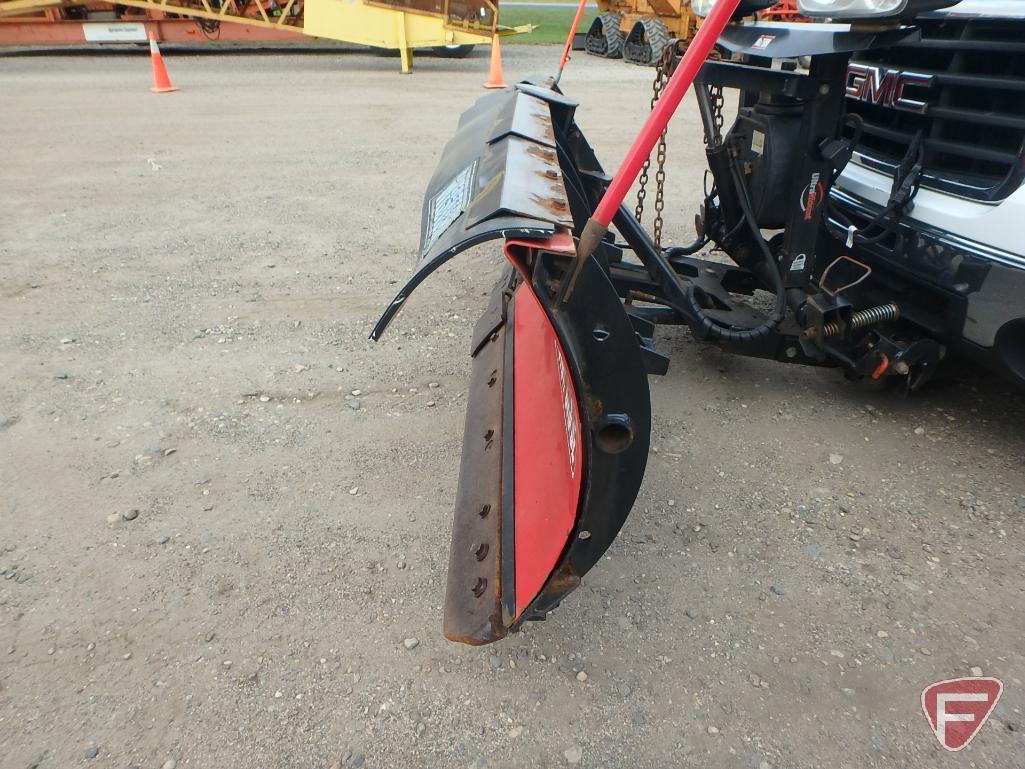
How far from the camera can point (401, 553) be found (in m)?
2.41

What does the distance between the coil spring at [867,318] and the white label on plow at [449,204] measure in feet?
5.09

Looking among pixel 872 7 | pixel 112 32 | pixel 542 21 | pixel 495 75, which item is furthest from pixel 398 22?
pixel 872 7

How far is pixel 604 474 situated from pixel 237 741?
1115 mm

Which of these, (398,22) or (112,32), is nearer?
(398,22)

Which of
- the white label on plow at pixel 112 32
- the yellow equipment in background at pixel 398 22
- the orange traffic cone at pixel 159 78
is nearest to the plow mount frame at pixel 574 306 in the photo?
the orange traffic cone at pixel 159 78

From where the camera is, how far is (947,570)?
7.66ft

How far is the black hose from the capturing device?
3008 mm

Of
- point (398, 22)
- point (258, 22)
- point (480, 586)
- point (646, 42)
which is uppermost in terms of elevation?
point (398, 22)

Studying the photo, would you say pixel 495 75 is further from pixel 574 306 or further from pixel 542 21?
pixel 542 21

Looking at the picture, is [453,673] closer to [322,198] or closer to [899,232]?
[899,232]

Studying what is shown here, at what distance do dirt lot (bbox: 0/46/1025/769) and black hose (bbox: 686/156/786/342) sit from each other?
0.34 metres

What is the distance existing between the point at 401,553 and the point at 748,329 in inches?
66.8

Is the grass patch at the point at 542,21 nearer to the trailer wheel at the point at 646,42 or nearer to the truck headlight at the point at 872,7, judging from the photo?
the trailer wheel at the point at 646,42

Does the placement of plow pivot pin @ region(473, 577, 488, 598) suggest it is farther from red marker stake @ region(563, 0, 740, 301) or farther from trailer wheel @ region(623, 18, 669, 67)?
trailer wheel @ region(623, 18, 669, 67)
